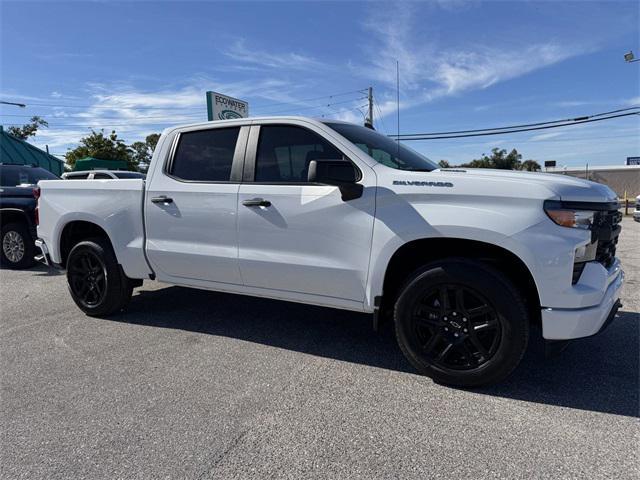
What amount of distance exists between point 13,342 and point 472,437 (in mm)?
4076

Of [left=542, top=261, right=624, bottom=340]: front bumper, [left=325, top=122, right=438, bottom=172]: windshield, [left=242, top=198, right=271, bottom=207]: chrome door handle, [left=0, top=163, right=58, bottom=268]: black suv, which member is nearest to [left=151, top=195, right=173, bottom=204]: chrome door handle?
[left=242, top=198, right=271, bottom=207]: chrome door handle

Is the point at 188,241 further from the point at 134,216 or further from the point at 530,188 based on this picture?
the point at 530,188

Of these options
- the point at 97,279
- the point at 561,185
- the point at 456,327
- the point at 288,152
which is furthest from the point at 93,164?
the point at 561,185

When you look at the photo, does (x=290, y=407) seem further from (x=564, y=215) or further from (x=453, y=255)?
(x=564, y=215)

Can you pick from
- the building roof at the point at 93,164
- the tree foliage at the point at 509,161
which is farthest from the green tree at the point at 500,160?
the building roof at the point at 93,164

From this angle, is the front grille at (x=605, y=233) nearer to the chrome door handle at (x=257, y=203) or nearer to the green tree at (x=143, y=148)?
the chrome door handle at (x=257, y=203)

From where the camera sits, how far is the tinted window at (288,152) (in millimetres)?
3580

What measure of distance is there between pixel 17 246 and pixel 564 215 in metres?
8.33

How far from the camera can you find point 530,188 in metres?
2.77

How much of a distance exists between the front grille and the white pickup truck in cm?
2

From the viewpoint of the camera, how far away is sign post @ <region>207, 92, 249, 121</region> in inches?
618

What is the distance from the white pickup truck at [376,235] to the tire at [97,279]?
0.10 feet

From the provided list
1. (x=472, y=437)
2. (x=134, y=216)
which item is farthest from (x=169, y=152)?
(x=472, y=437)

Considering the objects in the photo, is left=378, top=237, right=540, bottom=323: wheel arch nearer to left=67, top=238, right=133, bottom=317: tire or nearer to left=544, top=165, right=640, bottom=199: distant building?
left=67, top=238, right=133, bottom=317: tire
